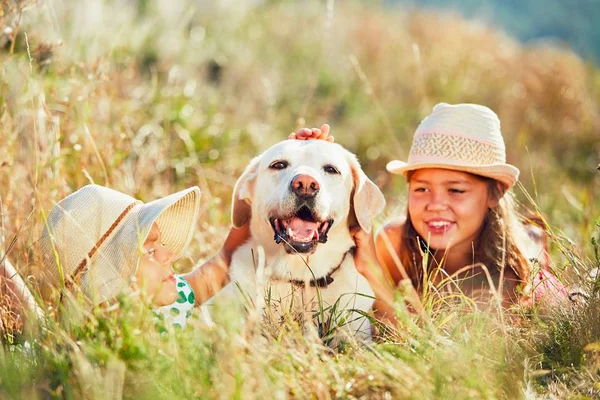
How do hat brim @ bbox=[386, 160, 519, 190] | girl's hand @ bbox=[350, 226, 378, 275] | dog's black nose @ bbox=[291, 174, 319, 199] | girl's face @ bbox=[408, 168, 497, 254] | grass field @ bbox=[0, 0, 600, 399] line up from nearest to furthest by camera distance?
grass field @ bbox=[0, 0, 600, 399]
dog's black nose @ bbox=[291, 174, 319, 199]
girl's hand @ bbox=[350, 226, 378, 275]
hat brim @ bbox=[386, 160, 519, 190]
girl's face @ bbox=[408, 168, 497, 254]

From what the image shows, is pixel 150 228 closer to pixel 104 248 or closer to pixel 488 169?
pixel 104 248

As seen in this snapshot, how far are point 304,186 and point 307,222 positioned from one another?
0.17 meters

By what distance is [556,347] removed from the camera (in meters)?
2.37

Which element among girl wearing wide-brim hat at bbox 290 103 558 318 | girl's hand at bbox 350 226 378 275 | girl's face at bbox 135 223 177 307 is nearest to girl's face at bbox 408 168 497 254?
girl wearing wide-brim hat at bbox 290 103 558 318

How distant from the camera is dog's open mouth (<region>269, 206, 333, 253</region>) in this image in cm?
278

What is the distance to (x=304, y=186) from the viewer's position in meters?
2.73

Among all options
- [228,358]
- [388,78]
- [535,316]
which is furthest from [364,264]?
[388,78]

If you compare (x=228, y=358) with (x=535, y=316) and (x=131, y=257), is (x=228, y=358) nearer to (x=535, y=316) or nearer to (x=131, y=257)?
(x=131, y=257)

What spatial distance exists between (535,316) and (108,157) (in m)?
2.34

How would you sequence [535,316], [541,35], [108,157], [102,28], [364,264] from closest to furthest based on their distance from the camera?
[535,316] < [364,264] < [108,157] < [102,28] < [541,35]

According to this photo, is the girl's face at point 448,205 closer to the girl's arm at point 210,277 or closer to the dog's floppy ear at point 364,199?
the dog's floppy ear at point 364,199

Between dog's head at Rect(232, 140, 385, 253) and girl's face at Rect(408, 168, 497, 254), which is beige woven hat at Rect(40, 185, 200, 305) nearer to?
dog's head at Rect(232, 140, 385, 253)

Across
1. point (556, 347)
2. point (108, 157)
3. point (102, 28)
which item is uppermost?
point (102, 28)

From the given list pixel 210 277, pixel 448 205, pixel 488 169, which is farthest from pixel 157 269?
pixel 488 169
